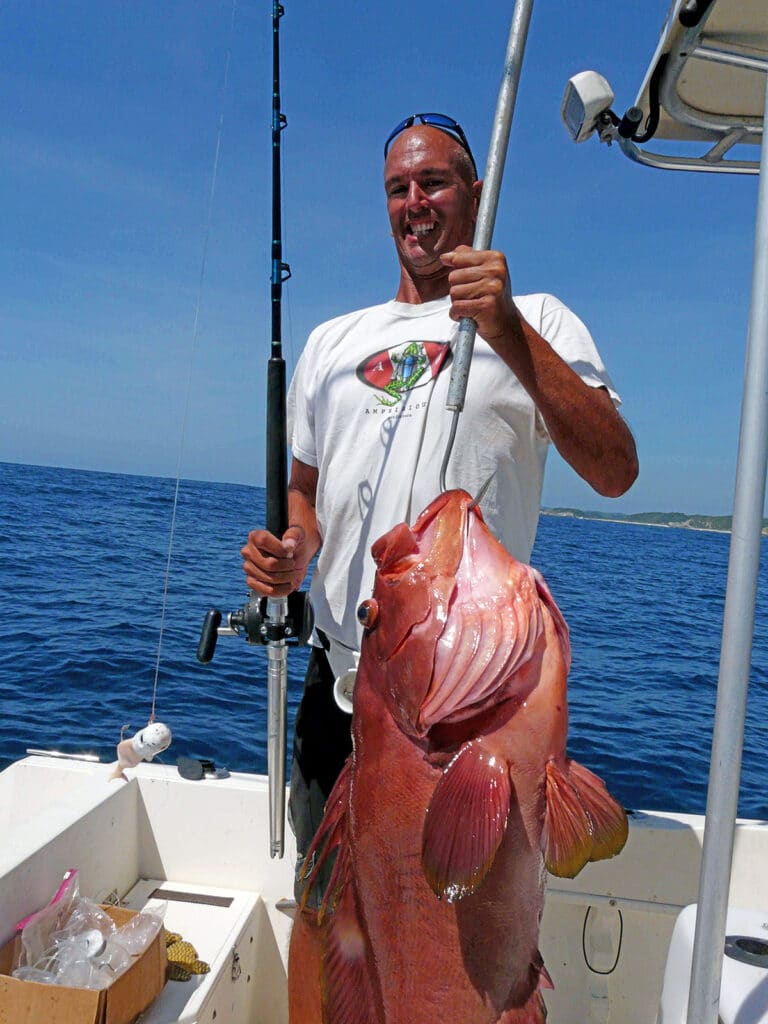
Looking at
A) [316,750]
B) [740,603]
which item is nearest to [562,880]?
[316,750]

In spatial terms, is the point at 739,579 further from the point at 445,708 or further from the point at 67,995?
the point at 67,995

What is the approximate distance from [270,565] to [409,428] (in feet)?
1.85

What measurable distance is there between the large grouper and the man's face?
118 centimetres

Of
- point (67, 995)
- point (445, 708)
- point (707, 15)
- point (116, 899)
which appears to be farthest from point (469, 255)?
point (116, 899)

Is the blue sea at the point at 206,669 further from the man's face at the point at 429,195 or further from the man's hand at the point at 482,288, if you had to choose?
the man's hand at the point at 482,288

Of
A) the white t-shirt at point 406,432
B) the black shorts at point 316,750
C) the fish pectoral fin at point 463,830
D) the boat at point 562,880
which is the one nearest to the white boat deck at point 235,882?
the boat at point 562,880

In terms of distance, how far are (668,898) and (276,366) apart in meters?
2.45

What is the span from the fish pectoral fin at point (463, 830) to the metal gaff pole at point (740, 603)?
1.13 feet

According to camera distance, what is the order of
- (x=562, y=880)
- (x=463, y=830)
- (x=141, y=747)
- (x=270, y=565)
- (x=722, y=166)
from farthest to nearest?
(x=141, y=747)
(x=562, y=880)
(x=722, y=166)
(x=270, y=565)
(x=463, y=830)

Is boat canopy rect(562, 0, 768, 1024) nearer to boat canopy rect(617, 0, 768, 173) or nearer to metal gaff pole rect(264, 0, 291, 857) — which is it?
boat canopy rect(617, 0, 768, 173)

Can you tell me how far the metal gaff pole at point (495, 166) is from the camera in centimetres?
176

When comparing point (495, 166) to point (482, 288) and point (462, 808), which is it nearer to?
point (482, 288)

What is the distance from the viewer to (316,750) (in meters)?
2.62

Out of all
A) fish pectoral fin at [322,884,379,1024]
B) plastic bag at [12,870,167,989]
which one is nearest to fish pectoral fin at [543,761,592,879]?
fish pectoral fin at [322,884,379,1024]
